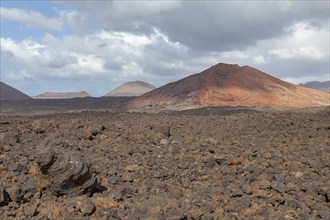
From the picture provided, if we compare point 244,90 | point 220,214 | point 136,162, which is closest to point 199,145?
point 136,162

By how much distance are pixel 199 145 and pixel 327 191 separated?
2.86m

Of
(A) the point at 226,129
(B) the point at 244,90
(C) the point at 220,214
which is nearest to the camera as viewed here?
(C) the point at 220,214

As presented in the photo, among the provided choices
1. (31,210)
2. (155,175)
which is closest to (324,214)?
(155,175)

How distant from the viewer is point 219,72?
40875 mm

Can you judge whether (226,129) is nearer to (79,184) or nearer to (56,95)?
(79,184)

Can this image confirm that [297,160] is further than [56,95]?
No

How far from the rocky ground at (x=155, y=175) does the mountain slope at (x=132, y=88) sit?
100466 millimetres

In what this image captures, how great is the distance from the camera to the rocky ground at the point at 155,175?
16.8 feet

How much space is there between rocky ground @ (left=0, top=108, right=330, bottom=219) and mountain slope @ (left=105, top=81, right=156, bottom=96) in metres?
100

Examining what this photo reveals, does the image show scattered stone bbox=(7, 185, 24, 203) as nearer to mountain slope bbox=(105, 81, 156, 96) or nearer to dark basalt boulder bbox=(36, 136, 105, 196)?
dark basalt boulder bbox=(36, 136, 105, 196)

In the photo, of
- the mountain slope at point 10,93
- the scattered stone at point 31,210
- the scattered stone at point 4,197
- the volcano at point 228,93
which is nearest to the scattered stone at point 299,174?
the scattered stone at point 31,210

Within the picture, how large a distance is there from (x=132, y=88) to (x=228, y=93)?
261 feet

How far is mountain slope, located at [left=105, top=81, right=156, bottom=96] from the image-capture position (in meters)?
111

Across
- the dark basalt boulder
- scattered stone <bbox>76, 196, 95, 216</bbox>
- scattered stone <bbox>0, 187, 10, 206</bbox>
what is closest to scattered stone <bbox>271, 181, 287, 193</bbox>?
the dark basalt boulder
